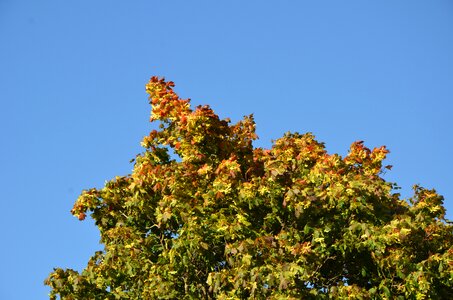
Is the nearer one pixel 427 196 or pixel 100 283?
pixel 100 283

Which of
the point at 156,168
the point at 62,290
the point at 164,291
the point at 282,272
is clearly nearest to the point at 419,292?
the point at 282,272

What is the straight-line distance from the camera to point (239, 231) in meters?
18.0

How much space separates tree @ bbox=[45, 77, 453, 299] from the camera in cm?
1755

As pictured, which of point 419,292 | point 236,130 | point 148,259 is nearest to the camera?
point 419,292

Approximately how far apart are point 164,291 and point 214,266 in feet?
5.02

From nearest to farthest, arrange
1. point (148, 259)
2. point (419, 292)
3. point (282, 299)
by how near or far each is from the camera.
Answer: point (282, 299)
point (419, 292)
point (148, 259)

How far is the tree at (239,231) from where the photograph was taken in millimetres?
17547

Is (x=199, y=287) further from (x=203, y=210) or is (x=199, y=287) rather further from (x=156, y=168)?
(x=156, y=168)

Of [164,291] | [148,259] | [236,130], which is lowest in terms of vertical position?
[164,291]

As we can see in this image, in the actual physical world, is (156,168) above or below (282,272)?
above

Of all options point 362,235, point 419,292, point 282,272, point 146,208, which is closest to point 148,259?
point 146,208

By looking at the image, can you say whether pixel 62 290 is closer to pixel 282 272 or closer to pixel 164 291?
pixel 164 291

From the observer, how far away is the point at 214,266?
18375 mm

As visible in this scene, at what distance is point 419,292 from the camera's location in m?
17.5
